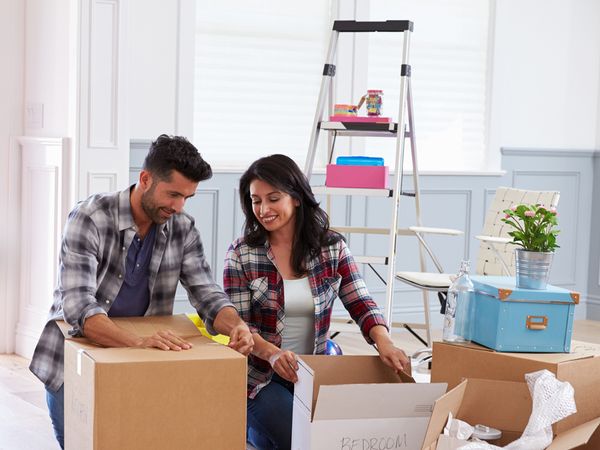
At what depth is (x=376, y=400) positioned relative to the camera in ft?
6.65

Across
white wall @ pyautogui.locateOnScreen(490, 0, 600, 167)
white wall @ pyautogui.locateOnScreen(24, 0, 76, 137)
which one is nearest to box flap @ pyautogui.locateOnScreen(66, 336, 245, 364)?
white wall @ pyautogui.locateOnScreen(24, 0, 76, 137)

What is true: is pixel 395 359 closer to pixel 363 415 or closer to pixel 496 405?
pixel 496 405

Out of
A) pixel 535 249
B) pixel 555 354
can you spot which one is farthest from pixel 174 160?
pixel 555 354

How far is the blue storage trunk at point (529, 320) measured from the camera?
234 centimetres

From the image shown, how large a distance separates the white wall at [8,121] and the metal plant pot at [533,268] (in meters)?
2.97

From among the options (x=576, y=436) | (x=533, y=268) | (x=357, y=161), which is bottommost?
(x=576, y=436)

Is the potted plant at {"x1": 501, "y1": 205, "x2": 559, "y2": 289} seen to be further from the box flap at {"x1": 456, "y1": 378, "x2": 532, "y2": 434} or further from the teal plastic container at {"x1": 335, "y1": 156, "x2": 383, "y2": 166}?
the teal plastic container at {"x1": 335, "y1": 156, "x2": 383, "y2": 166}

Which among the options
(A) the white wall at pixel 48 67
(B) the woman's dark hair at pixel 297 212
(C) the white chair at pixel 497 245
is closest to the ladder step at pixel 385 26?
(C) the white chair at pixel 497 245

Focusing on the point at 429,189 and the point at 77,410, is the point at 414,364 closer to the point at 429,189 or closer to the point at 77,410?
the point at 429,189

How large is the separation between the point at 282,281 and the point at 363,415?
2.57ft

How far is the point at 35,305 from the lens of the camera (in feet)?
15.0

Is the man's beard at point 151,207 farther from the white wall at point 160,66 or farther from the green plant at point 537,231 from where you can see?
the white wall at point 160,66

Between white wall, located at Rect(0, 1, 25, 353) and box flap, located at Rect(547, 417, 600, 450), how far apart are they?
126 inches

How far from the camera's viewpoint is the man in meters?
2.47
